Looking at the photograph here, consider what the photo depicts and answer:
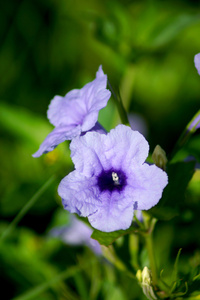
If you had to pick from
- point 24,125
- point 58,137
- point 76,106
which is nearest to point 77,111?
point 76,106

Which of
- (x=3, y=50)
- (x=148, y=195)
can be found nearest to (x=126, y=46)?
(x=3, y=50)

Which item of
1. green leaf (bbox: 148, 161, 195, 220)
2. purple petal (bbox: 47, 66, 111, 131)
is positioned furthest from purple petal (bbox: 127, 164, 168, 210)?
purple petal (bbox: 47, 66, 111, 131)

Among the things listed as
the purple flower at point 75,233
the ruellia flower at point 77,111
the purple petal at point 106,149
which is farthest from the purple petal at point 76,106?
the purple flower at point 75,233

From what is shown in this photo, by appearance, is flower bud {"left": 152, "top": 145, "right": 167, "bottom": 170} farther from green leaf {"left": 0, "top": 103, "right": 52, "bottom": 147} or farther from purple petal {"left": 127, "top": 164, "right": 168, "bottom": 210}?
green leaf {"left": 0, "top": 103, "right": 52, "bottom": 147}

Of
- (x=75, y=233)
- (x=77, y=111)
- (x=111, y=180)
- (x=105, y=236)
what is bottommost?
(x=75, y=233)

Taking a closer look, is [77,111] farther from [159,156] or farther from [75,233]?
[75,233]

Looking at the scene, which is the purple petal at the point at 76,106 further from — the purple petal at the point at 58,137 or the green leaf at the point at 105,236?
the green leaf at the point at 105,236

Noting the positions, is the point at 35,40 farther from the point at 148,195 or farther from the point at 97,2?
the point at 148,195
